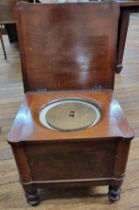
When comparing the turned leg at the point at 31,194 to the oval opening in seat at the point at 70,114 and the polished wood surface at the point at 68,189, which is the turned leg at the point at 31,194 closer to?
the polished wood surface at the point at 68,189

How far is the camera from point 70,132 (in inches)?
33.9

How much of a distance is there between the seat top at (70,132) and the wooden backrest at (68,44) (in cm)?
13

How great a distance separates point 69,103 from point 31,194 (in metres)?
0.48

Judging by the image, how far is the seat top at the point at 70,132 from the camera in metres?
0.83

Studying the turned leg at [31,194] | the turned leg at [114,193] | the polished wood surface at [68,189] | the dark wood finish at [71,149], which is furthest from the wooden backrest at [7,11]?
the turned leg at [114,193]

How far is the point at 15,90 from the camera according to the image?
7.22ft

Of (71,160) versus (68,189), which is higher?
(71,160)

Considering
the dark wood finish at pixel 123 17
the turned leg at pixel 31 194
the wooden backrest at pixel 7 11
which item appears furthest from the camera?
the wooden backrest at pixel 7 11

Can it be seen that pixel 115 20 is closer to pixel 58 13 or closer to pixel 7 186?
pixel 58 13

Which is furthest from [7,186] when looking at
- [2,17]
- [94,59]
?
[2,17]

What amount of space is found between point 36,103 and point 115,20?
1.82 ft

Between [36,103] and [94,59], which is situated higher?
[94,59]

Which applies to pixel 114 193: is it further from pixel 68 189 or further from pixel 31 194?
pixel 31 194

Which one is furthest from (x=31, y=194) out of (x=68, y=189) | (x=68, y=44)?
(x=68, y=44)
